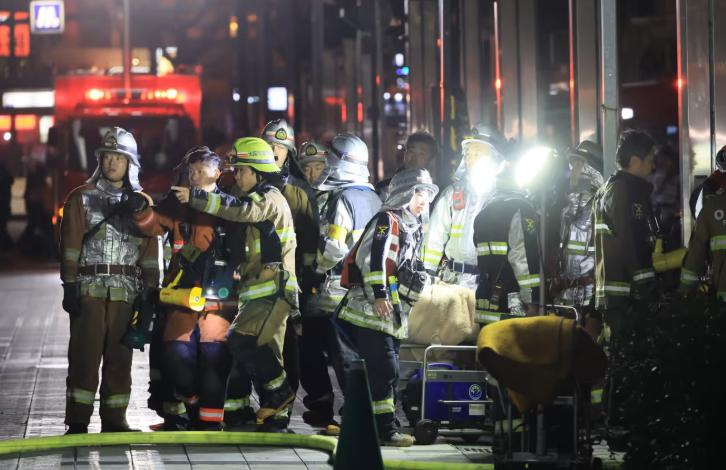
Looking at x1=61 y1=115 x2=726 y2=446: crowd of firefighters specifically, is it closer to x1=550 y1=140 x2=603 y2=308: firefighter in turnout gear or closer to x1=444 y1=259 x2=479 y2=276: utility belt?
x1=444 y1=259 x2=479 y2=276: utility belt

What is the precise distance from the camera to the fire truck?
24109mm

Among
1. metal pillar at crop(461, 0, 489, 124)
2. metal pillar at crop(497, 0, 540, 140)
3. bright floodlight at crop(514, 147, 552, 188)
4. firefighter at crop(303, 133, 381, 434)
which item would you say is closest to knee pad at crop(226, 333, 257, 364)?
firefighter at crop(303, 133, 381, 434)

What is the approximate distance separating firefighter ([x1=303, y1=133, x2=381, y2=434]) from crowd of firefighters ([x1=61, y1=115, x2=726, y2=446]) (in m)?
0.01

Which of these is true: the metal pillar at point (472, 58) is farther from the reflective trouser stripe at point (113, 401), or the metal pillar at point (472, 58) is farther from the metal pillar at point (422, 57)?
the reflective trouser stripe at point (113, 401)

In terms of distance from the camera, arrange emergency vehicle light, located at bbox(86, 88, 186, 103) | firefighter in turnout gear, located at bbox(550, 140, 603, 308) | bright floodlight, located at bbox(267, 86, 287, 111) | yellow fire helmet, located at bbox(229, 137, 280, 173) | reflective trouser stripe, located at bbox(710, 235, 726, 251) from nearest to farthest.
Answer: reflective trouser stripe, located at bbox(710, 235, 726, 251)
yellow fire helmet, located at bbox(229, 137, 280, 173)
firefighter in turnout gear, located at bbox(550, 140, 603, 308)
emergency vehicle light, located at bbox(86, 88, 186, 103)
bright floodlight, located at bbox(267, 86, 287, 111)

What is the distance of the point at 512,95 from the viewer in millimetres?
19562

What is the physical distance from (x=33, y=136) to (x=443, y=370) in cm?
3728

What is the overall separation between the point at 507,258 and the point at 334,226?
1296 millimetres

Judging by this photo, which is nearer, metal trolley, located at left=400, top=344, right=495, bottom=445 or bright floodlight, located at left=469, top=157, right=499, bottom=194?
metal trolley, located at left=400, top=344, right=495, bottom=445

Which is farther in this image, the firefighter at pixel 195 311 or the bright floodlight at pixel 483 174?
the bright floodlight at pixel 483 174

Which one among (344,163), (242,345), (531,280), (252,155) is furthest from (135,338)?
(531,280)

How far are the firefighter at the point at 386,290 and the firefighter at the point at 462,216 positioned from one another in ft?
1.96

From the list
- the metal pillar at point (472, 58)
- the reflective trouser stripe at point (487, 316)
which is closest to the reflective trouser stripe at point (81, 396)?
the reflective trouser stripe at point (487, 316)

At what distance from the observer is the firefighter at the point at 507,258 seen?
9648 mm
